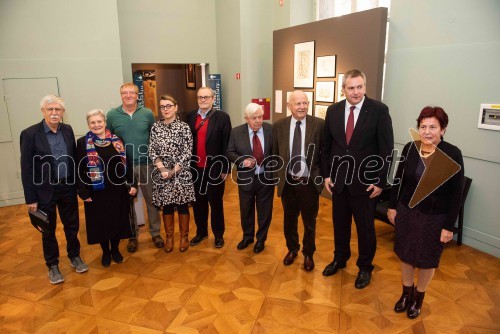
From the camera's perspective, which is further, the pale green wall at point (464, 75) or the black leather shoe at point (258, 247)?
the black leather shoe at point (258, 247)

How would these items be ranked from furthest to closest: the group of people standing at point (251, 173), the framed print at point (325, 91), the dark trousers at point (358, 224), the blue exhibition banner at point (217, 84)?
the blue exhibition banner at point (217, 84)
the framed print at point (325, 91)
the dark trousers at point (358, 224)
the group of people standing at point (251, 173)

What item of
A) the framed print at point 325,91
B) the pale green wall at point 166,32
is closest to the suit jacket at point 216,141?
the framed print at point 325,91

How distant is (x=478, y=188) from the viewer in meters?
3.84

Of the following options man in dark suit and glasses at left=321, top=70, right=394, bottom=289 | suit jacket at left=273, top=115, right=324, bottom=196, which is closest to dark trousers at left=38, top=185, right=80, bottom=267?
suit jacket at left=273, top=115, right=324, bottom=196

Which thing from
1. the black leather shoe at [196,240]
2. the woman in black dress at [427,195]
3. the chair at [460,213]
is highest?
the woman in black dress at [427,195]

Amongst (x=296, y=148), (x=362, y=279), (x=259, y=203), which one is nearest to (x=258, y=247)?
(x=259, y=203)

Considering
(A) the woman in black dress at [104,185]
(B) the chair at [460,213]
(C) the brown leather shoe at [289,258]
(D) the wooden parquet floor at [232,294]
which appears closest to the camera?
(D) the wooden parquet floor at [232,294]

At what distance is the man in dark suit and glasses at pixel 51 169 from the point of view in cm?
308

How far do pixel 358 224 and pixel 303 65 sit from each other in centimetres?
332

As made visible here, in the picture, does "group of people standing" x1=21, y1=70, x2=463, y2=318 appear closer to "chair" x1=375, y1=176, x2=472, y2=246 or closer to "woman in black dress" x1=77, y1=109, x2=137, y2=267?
"woman in black dress" x1=77, y1=109, x2=137, y2=267

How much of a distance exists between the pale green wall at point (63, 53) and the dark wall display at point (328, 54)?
9.18 ft

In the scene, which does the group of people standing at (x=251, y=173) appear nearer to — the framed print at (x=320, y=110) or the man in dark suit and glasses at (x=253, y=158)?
the man in dark suit and glasses at (x=253, y=158)

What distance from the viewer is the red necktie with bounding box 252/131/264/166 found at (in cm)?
353

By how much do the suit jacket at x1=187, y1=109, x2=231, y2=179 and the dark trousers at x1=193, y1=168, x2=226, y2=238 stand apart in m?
0.10
